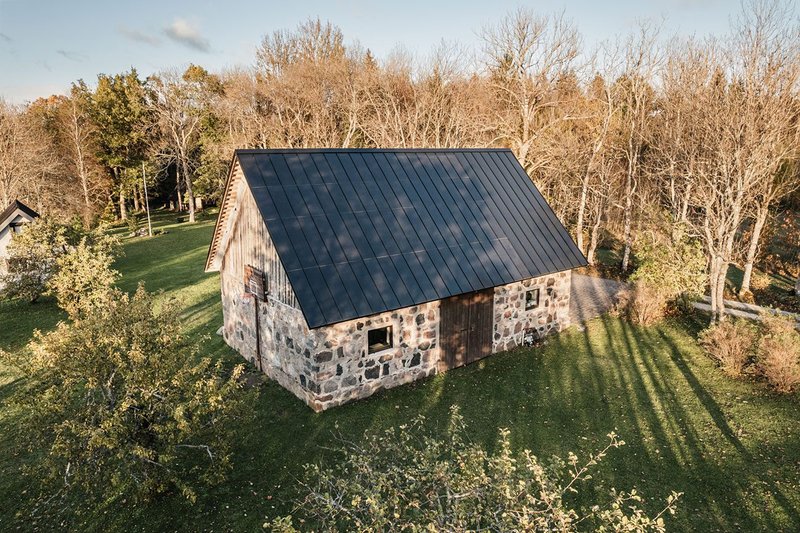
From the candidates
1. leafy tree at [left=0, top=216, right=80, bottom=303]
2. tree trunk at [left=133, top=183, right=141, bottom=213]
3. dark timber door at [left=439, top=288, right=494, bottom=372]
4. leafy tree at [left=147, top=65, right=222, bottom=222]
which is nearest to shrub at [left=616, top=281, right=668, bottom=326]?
dark timber door at [left=439, top=288, right=494, bottom=372]

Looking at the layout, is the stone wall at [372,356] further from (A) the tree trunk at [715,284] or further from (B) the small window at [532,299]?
(A) the tree trunk at [715,284]

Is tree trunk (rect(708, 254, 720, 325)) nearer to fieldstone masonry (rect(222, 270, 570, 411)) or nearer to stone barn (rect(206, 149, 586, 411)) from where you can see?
stone barn (rect(206, 149, 586, 411))

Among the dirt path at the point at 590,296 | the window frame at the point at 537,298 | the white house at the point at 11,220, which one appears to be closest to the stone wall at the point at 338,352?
the window frame at the point at 537,298

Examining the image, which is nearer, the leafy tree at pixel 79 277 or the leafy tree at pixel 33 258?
the leafy tree at pixel 79 277

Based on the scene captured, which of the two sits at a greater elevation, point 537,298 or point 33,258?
point 33,258

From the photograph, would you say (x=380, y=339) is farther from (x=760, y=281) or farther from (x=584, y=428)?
(x=760, y=281)

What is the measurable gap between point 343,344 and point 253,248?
141 inches

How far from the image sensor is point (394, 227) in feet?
41.1

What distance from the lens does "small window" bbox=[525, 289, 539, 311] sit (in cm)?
1498

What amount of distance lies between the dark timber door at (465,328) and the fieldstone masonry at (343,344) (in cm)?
27

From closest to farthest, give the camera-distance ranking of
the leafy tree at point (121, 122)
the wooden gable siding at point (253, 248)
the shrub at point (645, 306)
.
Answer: the wooden gable siding at point (253, 248) < the shrub at point (645, 306) < the leafy tree at point (121, 122)

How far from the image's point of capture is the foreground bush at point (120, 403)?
23.4 ft

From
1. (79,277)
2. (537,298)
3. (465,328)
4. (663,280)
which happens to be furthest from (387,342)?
(79,277)

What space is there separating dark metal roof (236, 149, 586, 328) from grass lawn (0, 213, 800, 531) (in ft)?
8.17
